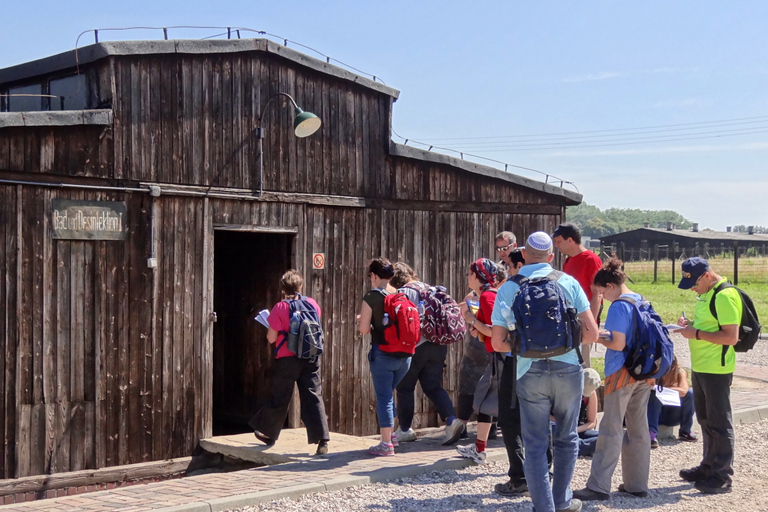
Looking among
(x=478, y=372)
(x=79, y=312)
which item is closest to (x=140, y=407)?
(x=79, y=312)

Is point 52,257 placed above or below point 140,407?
above

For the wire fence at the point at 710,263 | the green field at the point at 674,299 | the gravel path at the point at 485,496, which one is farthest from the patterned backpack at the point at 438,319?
the wire fence at the point at 710,263

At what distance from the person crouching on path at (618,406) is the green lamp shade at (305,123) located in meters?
3.94

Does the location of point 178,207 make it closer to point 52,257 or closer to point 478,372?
point 52,257

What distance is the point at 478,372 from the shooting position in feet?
26.6

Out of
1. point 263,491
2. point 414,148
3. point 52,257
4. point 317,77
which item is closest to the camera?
point 263,491

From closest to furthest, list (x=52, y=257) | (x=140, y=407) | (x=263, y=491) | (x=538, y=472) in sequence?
(x=538, y=472) < (x=263, y=491) < (x=52, y=257) < (x=140, y=407)

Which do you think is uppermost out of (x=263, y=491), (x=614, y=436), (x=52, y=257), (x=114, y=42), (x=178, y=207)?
(x=114, y=42)

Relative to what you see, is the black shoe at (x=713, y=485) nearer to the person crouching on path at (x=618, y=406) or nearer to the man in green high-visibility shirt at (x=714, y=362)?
the man in green high-visibility shirt at (x=714, y=362)

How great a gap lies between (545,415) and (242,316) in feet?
20.8

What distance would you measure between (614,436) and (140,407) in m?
4.83

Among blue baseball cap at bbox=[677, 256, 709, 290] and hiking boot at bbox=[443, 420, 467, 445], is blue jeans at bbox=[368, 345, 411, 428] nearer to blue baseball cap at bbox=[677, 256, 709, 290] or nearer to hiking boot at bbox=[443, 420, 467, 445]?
hiking boot at bbox=[443, 420, 467, 445]

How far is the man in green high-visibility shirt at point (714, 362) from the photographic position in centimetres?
666

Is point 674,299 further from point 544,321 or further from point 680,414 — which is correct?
point 544,321
